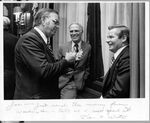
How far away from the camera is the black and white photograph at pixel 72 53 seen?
142 centimetres

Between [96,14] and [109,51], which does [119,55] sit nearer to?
[109,51]

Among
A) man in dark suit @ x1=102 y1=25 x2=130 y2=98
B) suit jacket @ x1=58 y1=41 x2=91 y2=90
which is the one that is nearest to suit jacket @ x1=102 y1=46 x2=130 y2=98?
man in dark suit @ x1=102 y1=25 x2=130 y2=98

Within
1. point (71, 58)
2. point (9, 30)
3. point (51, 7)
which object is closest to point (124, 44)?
point (71, 58)

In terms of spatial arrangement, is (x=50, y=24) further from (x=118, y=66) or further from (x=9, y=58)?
(x=118, y=66)

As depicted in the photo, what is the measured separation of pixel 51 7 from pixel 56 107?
22.2 inches

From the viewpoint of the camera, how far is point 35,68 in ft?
4.60

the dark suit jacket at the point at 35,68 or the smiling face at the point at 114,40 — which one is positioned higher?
the smiling face at the point at 114,40

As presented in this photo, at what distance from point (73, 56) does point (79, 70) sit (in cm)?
9

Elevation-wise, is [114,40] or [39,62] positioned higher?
[114,40]

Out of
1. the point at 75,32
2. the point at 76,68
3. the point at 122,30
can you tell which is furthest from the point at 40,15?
the point at 122,30
